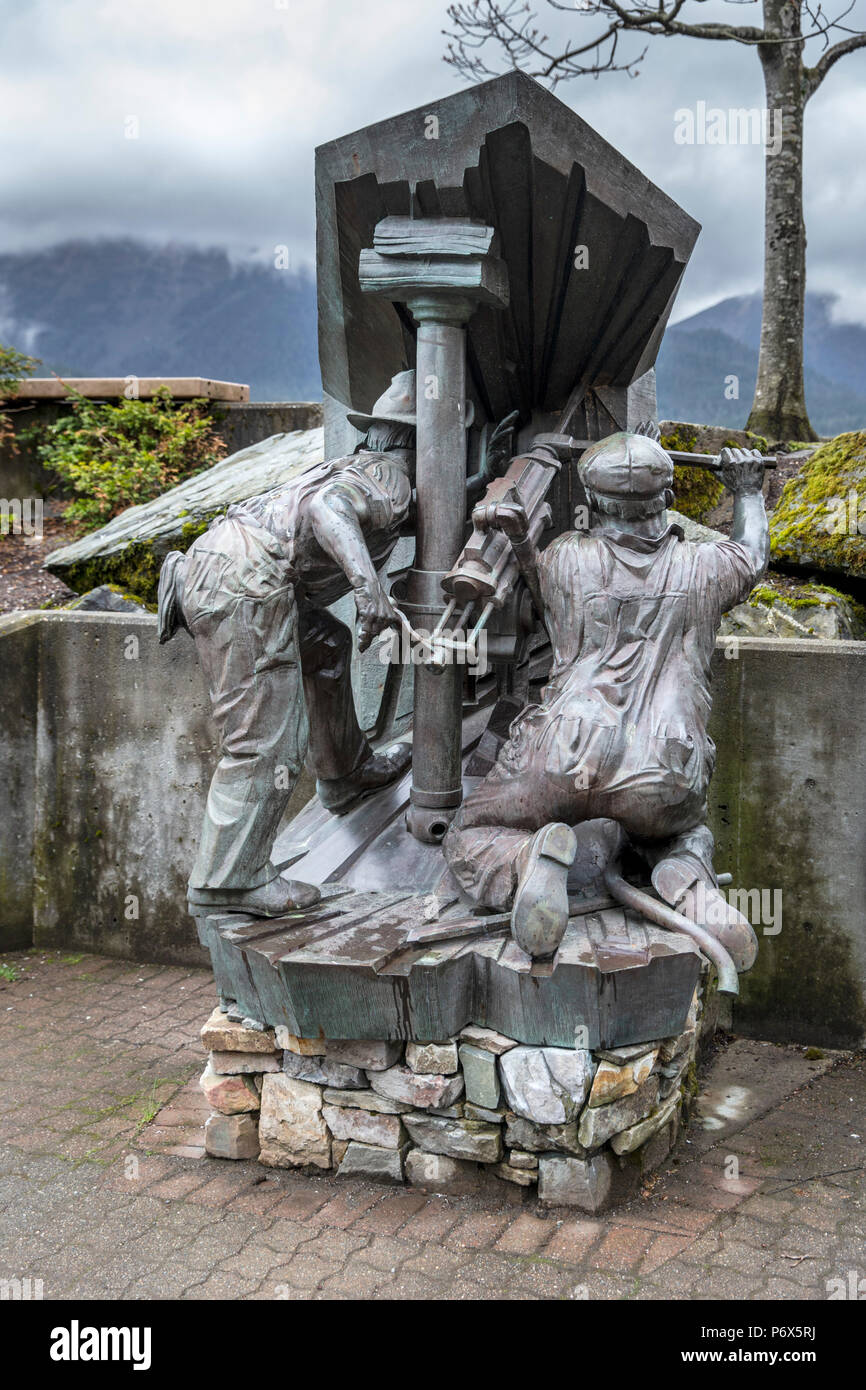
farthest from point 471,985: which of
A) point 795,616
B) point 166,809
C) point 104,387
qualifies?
point 104,387

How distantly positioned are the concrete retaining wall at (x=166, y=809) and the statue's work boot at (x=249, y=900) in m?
1.94

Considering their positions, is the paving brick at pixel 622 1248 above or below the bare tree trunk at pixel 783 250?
below

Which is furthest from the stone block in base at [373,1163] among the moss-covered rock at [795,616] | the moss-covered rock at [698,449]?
the moss-covered rock at [698,449]

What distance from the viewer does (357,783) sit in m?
4.83

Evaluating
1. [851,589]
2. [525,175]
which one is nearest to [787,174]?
[851,589]

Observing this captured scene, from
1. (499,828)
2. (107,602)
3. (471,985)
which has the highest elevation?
(107,602)

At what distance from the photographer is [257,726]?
4027 mm

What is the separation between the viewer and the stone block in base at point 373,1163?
153 inches

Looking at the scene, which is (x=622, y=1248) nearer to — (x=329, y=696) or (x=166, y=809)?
(x=329, y=696)

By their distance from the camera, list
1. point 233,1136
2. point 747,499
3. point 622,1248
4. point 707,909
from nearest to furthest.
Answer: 1. point 622,1248
2. point 707,909
3. point 233,1136
4. point 747,499

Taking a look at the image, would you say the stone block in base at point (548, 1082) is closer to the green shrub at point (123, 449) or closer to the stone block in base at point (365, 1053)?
the stone block in base at point (365, 1053)

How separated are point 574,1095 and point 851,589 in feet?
13.4

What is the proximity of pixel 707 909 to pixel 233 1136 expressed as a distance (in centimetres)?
173

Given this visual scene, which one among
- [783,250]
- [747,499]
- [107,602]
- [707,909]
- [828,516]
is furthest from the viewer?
[783,250]
